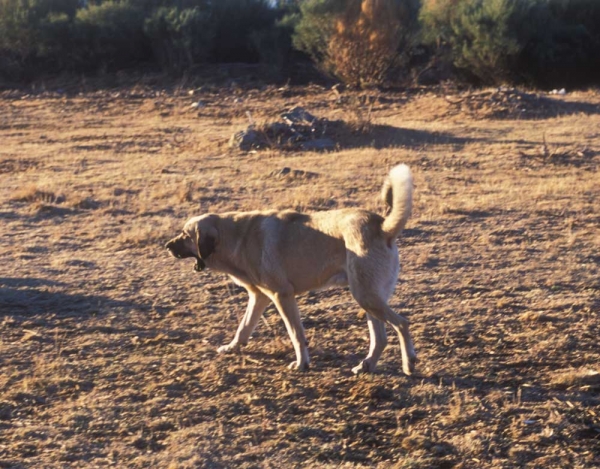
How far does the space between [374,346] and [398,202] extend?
37.8 inches

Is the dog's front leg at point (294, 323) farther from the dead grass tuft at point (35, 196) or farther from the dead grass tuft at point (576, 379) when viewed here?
the dead grass tuft at point (35, 196)

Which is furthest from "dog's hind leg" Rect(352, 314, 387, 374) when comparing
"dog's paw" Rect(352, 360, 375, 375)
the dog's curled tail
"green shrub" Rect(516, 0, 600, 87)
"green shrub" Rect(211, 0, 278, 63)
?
"green shrub" Rect(211, 0, 278, 63)

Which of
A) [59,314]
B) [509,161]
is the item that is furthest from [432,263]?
[509,161]

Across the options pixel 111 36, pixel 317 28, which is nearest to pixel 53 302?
pixel 317 28

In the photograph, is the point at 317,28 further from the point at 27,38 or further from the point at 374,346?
the point at 374,346

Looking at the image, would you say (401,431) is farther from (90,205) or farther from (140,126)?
(140,126)

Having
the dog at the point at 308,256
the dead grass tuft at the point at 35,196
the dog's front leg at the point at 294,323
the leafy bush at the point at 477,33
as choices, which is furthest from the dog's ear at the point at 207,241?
the leafy bush at the point at 477,33

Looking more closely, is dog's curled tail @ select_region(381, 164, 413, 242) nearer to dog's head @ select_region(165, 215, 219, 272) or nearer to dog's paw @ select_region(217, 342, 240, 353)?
dog's head @ select_region(165, 215, 219, 272)

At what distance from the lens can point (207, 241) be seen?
19.0 feet

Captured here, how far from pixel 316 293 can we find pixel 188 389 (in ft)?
7.54

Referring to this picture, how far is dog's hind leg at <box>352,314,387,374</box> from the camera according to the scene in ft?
18.2

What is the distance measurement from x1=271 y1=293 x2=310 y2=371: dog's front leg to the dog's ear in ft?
1.77

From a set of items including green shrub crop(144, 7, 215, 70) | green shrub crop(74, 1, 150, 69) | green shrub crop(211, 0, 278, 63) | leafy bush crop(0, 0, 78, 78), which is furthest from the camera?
green shrub crop(211, 0, 278, 63)

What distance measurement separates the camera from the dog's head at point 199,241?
19.1 ft
